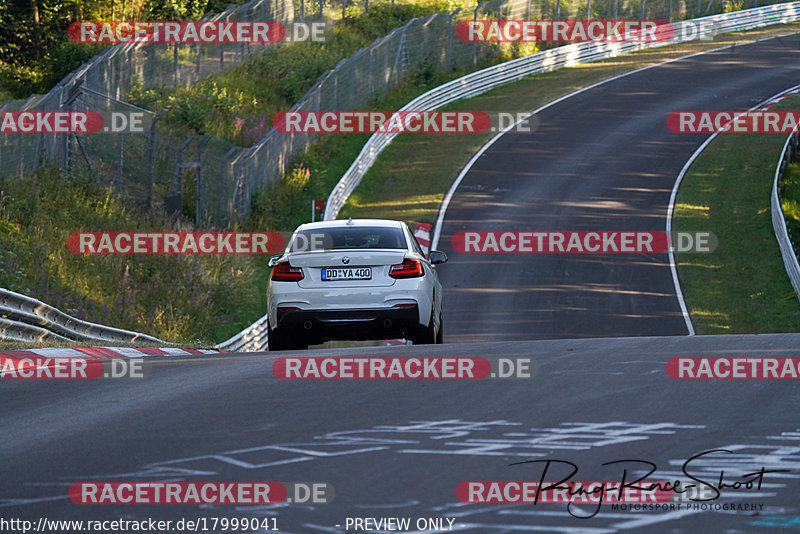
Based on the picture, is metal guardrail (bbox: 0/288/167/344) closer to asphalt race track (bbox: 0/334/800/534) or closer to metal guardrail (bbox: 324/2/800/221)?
asphalt race track (bbox: 0/334/800/534)

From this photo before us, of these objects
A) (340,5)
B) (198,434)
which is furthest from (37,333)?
(340,5)

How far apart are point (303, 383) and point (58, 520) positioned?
3.78 meters

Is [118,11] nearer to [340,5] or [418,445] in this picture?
[340,5]

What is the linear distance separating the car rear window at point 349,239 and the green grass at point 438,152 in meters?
21.4

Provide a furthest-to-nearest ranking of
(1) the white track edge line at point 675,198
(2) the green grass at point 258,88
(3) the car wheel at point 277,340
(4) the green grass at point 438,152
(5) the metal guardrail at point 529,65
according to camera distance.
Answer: (5) the metal guardrail at point 529,65 → (4) the green grass at point 438,152 → (2) the green grass at point 258,88 → (1) the white track edge line at point 675,198 → (3) the car wheel at point 277,340

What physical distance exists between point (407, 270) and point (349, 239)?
0.98 meters

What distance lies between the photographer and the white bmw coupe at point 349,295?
471 inches

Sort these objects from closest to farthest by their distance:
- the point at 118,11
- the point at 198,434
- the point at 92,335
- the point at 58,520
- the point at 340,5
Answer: the point at 58,520, the point at 198,434, the point at 92,335, the point at 118,11, the point at 340,5

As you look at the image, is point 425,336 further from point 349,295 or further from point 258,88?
point 258,88

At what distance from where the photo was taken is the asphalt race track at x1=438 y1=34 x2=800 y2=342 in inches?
997

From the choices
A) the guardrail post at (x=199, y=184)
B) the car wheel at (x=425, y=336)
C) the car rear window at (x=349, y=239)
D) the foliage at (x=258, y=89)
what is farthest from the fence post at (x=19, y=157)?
the car wheel at (x=425, y=336)

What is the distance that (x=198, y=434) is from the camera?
716 cm

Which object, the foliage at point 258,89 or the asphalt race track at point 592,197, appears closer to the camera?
the asphalt race track at point 592,197

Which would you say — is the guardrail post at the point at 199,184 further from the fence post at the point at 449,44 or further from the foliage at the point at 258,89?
the fence post at the point at 449,44
